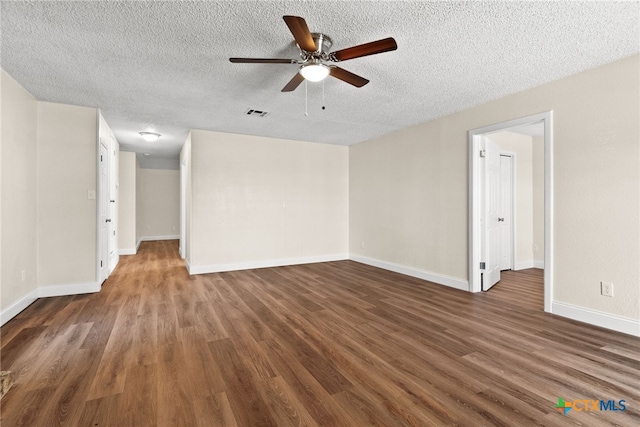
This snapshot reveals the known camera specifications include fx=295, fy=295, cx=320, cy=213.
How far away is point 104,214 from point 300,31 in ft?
14.7

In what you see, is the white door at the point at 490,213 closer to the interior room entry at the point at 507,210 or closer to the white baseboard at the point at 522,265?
the interior room entry at the point at 507,210

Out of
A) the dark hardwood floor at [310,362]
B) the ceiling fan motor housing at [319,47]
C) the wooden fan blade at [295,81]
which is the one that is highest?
the ceiling fan motor housing at [319,47]

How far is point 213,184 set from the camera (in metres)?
5.29

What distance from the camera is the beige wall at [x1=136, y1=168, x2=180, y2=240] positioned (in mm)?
10180

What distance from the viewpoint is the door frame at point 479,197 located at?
10.3 ft

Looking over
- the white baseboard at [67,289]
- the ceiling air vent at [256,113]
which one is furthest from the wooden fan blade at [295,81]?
the white baseboard at [67,289]

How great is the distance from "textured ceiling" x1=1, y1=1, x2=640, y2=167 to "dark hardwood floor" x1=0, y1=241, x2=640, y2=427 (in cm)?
245

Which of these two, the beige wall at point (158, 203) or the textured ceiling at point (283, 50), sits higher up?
the textured ceiling at point (283, 50)

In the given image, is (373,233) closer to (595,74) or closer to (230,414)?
(595,74)

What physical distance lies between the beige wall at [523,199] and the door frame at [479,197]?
196cm

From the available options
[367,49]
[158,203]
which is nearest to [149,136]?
[367,49]

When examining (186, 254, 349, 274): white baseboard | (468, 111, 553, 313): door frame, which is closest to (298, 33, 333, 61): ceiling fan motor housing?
(468, 111, 553, 313): door frame

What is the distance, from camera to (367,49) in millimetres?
2070

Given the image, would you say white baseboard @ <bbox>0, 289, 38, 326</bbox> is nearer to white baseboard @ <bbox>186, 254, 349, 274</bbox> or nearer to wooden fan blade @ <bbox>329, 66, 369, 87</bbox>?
white baseboard @ <bbox>186, 254, 349, 274</bbox>
